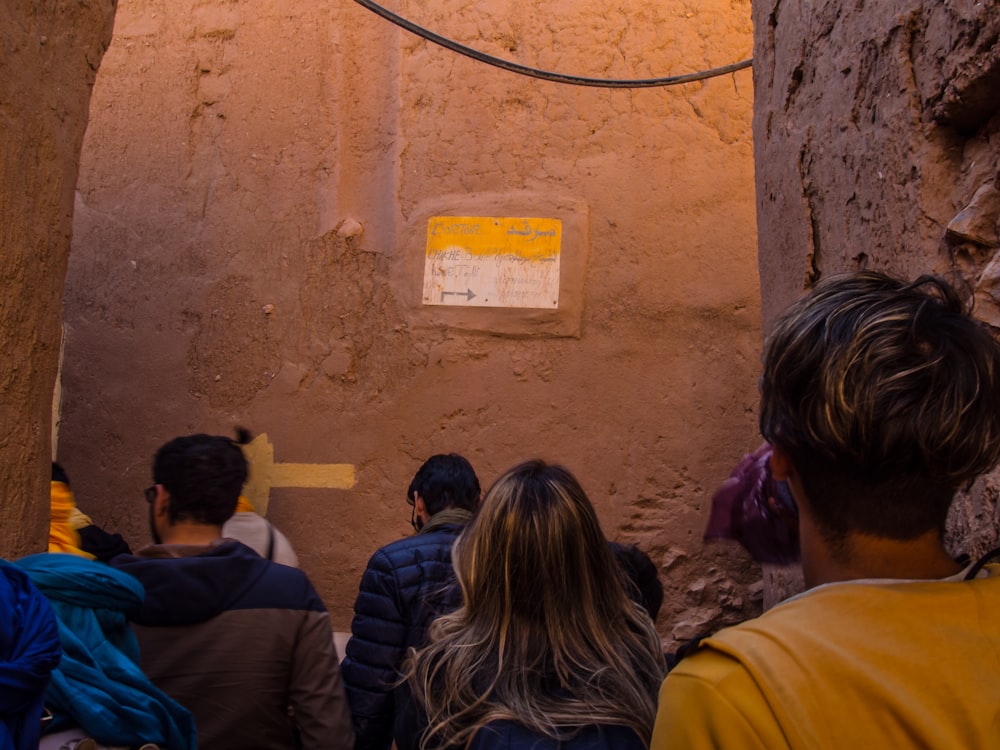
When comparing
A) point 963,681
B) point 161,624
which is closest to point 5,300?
point 161,624

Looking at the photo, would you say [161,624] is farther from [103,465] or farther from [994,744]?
[103,465]

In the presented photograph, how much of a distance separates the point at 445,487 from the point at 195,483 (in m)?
0.88

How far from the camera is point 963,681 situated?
0.97 m

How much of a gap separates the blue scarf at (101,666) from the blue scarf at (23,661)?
0.16m

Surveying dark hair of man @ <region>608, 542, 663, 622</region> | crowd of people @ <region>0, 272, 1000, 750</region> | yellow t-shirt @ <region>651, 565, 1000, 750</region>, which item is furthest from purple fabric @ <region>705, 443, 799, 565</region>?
dark hair of man @ <region>608, 542, 663, 622</region>

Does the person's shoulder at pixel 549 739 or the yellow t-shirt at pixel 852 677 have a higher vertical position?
the yellow t-shirt at pixel 852 677

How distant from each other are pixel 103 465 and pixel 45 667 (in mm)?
4129

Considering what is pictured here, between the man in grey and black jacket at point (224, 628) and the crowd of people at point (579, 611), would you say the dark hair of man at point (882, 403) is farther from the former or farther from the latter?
the man in grey and black jacket at point (224, 628)

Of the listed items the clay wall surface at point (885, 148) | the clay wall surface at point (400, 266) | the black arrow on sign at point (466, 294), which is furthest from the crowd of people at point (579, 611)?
the black arrow on sign at point (466, 294)

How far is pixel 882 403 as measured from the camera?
1022mm

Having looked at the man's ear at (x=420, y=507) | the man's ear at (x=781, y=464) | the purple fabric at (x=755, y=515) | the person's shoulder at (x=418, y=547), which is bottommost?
the person's shoulder at (x=418, y=547)

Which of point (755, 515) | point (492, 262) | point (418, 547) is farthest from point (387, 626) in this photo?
point (492, 262)

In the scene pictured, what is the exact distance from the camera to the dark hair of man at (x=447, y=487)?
2.97 metres

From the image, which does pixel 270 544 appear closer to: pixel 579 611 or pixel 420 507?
pixel 420 507
